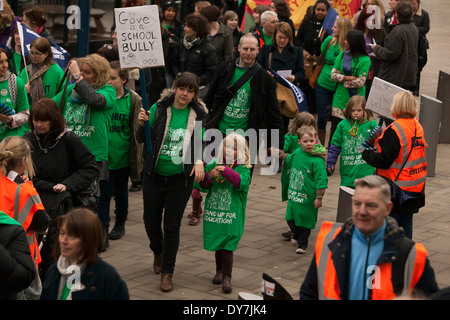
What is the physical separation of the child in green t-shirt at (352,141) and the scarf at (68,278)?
5.00 meters

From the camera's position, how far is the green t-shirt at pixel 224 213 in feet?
25.0

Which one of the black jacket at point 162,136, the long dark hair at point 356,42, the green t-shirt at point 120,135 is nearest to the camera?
the black jacket at point 162,136

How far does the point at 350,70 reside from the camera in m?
11.8

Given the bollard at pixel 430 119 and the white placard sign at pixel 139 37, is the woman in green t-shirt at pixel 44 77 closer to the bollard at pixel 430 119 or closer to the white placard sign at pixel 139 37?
the white placard sign at pixel 139 37

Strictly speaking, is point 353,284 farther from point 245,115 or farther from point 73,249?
point 245,115

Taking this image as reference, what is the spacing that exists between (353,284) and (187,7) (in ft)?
46.0

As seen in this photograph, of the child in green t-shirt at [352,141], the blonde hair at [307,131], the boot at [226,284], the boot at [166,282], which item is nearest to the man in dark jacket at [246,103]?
the blonde hair at [307,131]

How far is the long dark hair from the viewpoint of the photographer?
11.6 meters

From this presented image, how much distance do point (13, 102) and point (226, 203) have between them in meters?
2.50

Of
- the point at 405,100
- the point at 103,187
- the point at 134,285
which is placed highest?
the point at 405,100

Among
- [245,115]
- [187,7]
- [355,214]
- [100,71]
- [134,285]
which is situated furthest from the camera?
[187,7]

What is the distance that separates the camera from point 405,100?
7.82 m

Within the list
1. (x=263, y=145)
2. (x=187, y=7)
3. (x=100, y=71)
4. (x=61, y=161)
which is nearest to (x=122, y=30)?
(x=100, y=71)

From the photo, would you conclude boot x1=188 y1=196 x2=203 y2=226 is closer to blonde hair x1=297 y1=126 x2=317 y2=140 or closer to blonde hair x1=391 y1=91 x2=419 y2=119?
blonde hair x1=297 y1=126 x2=317 y2=140
